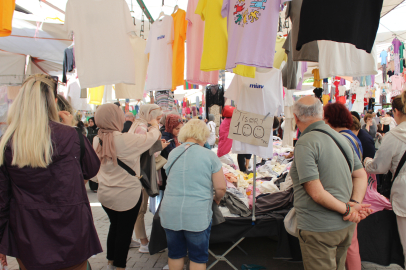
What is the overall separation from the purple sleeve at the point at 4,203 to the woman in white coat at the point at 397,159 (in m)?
3.02

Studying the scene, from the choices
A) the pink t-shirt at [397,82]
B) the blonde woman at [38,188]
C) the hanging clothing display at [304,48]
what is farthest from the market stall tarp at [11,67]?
the pink t-shirt at [397,82]

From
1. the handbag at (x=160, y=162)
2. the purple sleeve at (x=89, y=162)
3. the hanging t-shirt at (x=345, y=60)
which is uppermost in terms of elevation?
the hanging t-shirt at (x=345, y=60)

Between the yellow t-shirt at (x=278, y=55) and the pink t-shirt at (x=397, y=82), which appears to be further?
the pink t-shirt at (x=397, y=82)

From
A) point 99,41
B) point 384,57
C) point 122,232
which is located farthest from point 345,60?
point 384,57

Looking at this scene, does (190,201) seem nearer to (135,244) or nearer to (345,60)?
(345,60)

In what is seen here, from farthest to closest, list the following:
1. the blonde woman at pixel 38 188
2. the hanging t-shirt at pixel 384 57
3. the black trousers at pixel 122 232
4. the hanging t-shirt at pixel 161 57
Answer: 1. the hanging t-shirt at pixel 384 57
2. the hanging t-shirt at pixel 161 57
3. the black trousers at pixel 122 232
4. the blonde woman at pixel 38 188

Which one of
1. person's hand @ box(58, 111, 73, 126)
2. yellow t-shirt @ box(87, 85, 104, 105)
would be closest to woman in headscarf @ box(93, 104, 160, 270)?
person's hand @ box(58, 111, 73, 126)

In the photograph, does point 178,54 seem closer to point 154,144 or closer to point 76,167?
point 154,144

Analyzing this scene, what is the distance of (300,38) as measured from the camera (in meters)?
1.85

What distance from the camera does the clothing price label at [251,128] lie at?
9.08ft

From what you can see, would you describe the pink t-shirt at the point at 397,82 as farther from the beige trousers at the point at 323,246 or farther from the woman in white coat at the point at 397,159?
the beige trousers at the point at 323,246

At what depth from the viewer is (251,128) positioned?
9.20 feet

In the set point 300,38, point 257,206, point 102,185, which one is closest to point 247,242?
point 257,206

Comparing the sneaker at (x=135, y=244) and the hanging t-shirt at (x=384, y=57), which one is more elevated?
the hanging t-shirt at (x=384, y=57)
